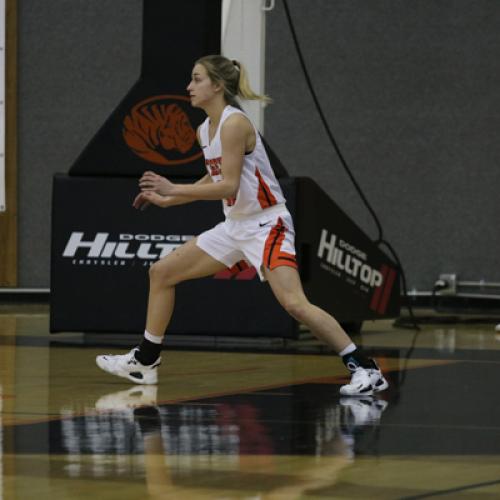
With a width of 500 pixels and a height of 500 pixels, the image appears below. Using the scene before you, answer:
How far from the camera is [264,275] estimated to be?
657cm

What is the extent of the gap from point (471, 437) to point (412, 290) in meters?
8.55

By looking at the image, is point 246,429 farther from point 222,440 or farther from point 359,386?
point 359,386

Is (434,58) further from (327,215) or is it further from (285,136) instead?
(327,215)

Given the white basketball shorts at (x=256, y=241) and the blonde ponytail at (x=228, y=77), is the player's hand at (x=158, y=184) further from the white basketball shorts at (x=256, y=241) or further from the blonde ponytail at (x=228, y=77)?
the blonde ponytail at (x=228, y=77)

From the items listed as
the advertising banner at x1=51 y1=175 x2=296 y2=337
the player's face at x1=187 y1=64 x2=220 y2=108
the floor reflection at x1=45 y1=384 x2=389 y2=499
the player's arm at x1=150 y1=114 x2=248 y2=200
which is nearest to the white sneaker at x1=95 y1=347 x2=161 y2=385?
the floor reflection at x1=45 y1=384 x2=389 y2=499

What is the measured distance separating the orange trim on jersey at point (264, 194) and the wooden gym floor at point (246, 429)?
2.92 ft

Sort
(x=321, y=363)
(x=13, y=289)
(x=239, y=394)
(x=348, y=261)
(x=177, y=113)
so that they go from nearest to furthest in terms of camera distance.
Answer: (x=239, y=394)
(x=321, y=363)
(x=177, y=113)
(x=348, y=261)
(x=13, y=289)

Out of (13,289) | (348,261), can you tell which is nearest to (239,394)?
(348,261)

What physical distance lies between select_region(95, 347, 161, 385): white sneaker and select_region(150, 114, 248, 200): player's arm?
89cm

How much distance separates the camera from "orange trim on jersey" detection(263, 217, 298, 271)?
646 centimetres

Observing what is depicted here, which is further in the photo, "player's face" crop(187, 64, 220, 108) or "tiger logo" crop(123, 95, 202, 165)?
"tiger logo" crop(123, 95, 202, 165)

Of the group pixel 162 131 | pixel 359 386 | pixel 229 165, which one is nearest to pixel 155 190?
pixel 229 165

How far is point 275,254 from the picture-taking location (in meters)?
6.46

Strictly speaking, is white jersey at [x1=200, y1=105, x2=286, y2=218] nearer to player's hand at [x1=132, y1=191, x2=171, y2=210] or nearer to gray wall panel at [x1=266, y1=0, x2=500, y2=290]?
player's hand at [x1=132, y1=191, x2=171, y2=210]
